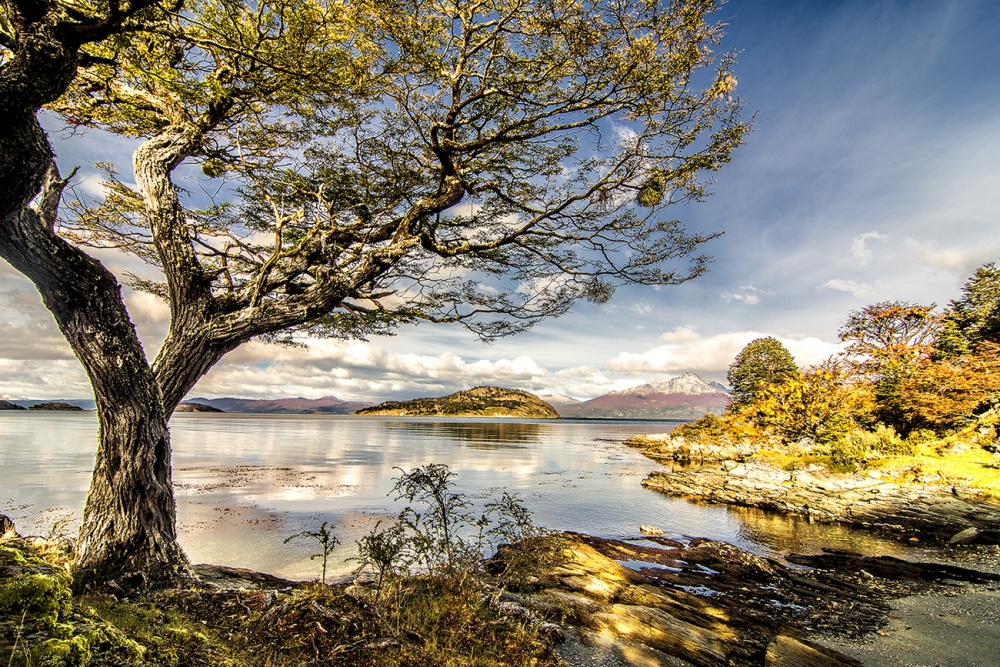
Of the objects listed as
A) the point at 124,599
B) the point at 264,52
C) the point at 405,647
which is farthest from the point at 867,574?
the point at 264,52

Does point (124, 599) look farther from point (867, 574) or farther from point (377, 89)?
point (867, 574)

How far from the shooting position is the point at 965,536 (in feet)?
38.1

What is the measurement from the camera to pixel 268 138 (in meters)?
7.57

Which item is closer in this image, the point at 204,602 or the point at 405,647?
the point at 405,647

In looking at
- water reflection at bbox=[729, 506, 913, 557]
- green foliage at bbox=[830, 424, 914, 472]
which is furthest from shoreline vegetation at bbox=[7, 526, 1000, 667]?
green foliage at bbox=[830, 424, 914, 472]

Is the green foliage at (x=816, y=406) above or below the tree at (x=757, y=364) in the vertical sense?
below

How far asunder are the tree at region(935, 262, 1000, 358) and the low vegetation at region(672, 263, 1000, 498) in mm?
47

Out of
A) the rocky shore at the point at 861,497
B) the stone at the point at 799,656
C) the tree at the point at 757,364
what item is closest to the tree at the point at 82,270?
the stone at the point at 799,656

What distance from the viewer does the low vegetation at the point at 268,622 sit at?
199 cm

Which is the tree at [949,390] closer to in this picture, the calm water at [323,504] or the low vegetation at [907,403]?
the low vegetation at [907,403]

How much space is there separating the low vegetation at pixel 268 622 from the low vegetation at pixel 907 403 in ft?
60.9

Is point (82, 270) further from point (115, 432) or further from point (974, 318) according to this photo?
point (974, 318)

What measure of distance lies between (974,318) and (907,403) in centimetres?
904

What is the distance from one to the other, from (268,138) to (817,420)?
27.2m
